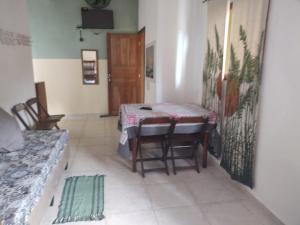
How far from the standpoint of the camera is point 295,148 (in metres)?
1.79

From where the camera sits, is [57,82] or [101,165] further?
[57,82]

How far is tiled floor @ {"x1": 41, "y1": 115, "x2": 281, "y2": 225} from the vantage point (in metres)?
2.05

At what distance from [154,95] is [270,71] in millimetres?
2174

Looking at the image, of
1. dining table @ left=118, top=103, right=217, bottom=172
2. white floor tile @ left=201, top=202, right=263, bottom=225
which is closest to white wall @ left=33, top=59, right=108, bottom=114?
dining table @ left=118, top=103, right=217, bottom=172

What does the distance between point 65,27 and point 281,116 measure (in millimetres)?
4835

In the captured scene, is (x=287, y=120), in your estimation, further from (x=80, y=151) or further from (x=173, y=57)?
(x=80, y=151)

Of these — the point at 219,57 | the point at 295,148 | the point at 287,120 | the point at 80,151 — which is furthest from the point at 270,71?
the point at 80,151

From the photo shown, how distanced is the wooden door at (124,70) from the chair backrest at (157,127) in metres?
2.57

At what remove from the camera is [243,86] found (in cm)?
226

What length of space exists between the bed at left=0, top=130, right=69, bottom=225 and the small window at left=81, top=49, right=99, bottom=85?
10.4 feet

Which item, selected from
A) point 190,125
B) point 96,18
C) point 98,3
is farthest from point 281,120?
point 98,3

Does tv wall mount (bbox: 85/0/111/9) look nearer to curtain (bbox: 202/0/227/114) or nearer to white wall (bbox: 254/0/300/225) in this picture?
curtain (bbox: 202/0/227/114)

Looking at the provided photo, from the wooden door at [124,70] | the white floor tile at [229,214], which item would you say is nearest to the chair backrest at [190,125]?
the white floor tile at [229,214]

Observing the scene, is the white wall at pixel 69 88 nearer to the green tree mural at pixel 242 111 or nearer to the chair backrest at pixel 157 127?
the chair backrest at pixel 157 127
